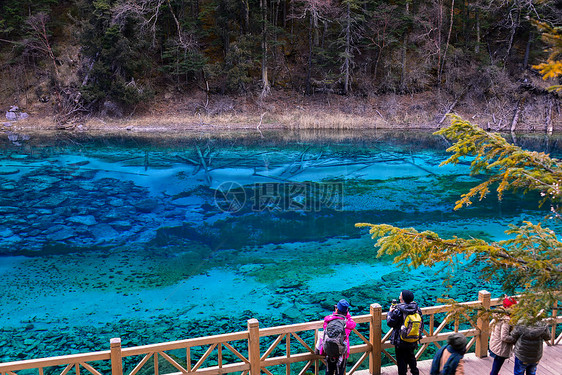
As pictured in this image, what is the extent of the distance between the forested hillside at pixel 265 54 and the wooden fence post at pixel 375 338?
25.9 m

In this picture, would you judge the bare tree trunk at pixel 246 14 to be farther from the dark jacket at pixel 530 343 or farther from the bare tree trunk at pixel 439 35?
the dark jacket at pixel 530 343

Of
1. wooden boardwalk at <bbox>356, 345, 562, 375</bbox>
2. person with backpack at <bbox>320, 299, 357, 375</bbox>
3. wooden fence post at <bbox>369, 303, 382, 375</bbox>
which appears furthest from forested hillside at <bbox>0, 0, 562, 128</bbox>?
person with backpack at <bbox>320, 299, 357, 375</bbox>

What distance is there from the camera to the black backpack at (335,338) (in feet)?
15.4

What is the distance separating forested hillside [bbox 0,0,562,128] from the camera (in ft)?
95.3

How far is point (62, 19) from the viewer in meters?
35.8

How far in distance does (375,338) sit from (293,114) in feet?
84.5

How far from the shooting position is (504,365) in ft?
17.3

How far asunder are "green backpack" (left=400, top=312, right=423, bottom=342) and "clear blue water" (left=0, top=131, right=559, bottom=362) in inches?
132

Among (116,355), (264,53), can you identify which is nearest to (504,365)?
(116,355)

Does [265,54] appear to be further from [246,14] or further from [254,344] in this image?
[254,344]

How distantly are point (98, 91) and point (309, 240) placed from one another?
22.7 meters

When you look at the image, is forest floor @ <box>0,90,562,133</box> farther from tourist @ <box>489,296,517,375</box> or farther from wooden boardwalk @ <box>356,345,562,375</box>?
tourist @ <box>489,296,517,375</box>

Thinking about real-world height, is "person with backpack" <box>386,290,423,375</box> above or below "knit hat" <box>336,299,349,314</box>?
below

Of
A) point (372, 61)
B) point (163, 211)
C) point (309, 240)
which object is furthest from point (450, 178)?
point (372, 61)
